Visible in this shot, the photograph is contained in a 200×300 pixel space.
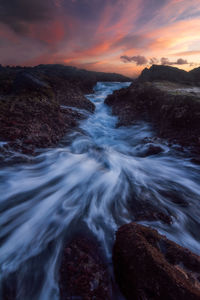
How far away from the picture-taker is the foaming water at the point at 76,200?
8.85 ft

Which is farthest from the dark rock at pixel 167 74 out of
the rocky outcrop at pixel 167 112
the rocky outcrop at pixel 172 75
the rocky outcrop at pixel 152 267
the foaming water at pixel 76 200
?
the rocky outcrop at pixel 152 267

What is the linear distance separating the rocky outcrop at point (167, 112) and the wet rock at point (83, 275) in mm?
5372

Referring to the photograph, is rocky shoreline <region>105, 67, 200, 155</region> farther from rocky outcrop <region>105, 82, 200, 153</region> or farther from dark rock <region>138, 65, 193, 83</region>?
dark rock <region>138, 65, 193, 83</region>

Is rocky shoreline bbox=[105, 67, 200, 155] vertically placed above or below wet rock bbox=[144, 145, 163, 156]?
above

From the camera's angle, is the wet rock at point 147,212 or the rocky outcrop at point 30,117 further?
the rocky outcrop at point 30,117

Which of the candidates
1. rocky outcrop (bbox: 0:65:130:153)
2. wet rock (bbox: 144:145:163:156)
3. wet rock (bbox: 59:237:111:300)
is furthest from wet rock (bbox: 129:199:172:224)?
rocky outcrop (bbox: 0:65:130:153)

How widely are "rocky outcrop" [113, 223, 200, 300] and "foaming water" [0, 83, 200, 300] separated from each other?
60 cm

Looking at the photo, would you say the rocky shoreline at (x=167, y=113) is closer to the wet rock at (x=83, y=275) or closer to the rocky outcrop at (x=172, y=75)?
the wet rock at (x=83, y=275)

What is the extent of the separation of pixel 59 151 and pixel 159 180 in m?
3.98

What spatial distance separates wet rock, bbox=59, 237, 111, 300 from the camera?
2.10m

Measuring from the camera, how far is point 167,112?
876 cm

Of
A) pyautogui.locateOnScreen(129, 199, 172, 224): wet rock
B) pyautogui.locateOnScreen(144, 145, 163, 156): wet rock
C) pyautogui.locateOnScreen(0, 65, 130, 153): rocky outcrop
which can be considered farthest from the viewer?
pyautogui.locateOnScreen(144, 145, 163, 156): wet rock

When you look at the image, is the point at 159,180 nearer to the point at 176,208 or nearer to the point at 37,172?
the point at 176,208

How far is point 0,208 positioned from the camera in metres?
3.70
